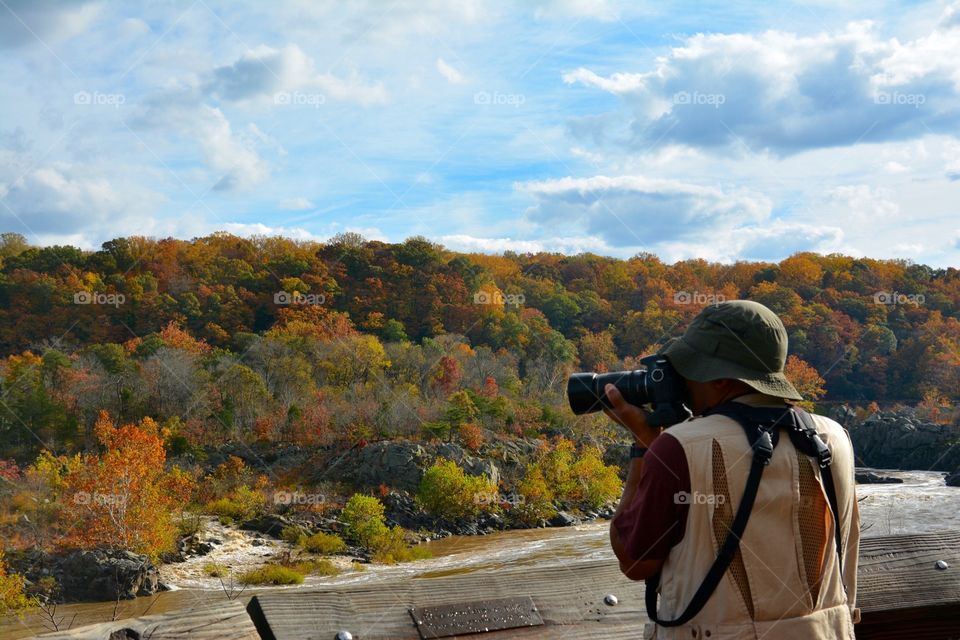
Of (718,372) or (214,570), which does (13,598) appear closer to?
(214,570)

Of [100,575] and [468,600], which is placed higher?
[468,600]

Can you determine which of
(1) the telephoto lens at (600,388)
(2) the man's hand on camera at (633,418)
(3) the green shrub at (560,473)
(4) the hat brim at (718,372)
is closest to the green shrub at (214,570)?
(3) the green shrub at (560,473)

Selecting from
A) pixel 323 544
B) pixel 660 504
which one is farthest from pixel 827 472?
pixel 323 544

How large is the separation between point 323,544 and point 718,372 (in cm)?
2783

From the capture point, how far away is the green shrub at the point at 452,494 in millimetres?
33125

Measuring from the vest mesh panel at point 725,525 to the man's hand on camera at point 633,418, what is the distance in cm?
25

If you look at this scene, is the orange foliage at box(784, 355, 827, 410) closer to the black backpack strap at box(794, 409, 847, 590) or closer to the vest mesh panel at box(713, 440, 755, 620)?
the black backpack strap at box(794, 409, 847, 590)

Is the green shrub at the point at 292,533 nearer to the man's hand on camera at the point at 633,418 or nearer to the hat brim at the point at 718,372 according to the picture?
the man's hand on camera at the point at 633,418

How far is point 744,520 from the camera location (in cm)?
169

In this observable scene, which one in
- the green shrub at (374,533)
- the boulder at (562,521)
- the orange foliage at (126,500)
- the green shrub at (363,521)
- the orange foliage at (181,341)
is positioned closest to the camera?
the orange foliage at (126,500)

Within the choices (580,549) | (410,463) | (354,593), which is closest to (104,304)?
(410,463)

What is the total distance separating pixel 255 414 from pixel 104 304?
15876mm

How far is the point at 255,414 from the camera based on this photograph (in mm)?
40062

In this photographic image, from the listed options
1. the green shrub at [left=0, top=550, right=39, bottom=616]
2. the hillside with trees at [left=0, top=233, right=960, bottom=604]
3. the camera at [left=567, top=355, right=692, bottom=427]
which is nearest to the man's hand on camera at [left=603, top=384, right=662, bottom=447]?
the camera at [left=567, top=355, right=692, bottom=427]
